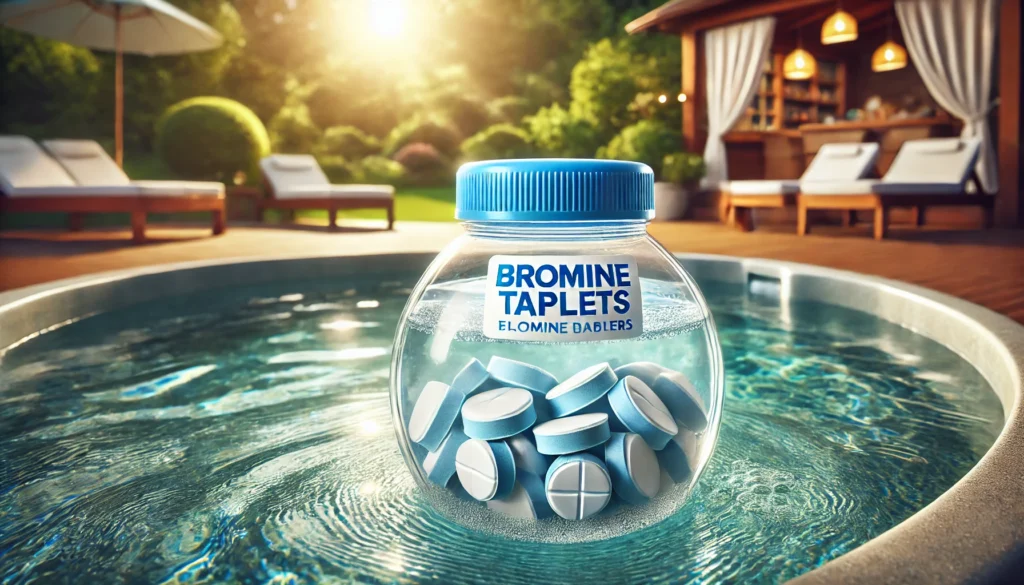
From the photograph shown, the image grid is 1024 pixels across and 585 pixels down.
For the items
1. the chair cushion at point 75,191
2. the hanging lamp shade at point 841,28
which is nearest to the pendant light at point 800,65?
the hanging lamp shade at point 841,28

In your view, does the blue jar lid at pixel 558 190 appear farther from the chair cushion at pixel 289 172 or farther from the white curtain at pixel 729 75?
the white curtain at pixel 729 75

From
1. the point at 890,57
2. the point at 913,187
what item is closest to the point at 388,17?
the point at 890,57

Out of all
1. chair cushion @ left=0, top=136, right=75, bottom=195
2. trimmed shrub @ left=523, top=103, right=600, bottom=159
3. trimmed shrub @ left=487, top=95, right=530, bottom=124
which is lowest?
chair cushion @ left=0, top=136, right=75, bottom=195

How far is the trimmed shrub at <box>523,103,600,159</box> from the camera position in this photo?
1523cm

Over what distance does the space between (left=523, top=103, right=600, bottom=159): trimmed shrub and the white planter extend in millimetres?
2678

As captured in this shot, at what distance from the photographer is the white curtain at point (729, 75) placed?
41.3ft

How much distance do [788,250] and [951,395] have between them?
4917 millimetres

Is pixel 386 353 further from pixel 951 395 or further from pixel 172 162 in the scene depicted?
pixel 172 162

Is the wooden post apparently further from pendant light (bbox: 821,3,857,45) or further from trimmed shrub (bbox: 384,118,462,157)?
trimmed shrub (bbox: 384,118,462,157)

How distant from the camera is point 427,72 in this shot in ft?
90.2

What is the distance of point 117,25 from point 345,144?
955 centimetres

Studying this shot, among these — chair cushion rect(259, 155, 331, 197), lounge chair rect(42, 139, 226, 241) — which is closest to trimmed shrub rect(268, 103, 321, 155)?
chair cushion rect(259, 155, 331, 197)

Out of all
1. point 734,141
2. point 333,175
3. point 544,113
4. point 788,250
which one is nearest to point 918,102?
point 734,141

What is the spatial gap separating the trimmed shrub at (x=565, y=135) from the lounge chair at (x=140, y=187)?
727 centimetres
